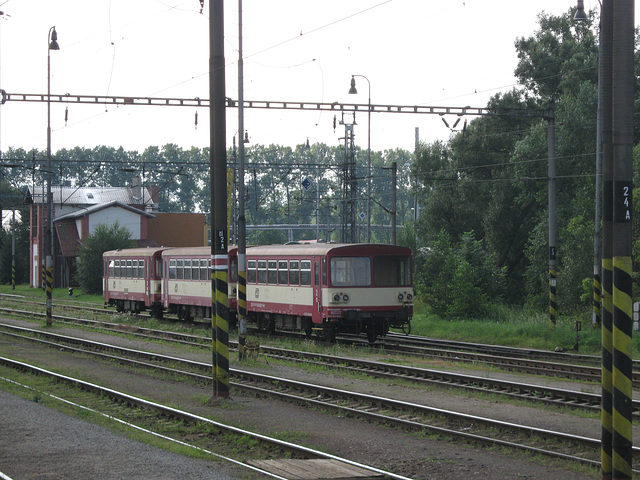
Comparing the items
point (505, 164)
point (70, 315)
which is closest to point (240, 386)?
point (70, 315)

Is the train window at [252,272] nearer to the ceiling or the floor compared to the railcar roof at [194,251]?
nearer to the floor

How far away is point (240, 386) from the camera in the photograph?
16.9 meters

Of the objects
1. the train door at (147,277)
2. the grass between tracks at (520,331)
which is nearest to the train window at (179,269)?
the train door at (147,277)

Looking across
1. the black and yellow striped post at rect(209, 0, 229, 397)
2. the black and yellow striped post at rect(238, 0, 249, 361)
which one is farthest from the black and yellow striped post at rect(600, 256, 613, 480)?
the black and yellow striped post at rect(238, 0, 249, 361)

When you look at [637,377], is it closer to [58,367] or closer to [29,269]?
[58,367]

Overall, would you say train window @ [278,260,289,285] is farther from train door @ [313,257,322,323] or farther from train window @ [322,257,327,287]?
train window @ [322,257,327,287]

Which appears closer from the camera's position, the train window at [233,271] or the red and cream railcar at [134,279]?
the train window at [233,271]

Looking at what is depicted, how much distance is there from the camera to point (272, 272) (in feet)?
89.9

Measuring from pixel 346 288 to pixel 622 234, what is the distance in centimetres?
1711

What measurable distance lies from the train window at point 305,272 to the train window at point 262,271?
8.54 ft

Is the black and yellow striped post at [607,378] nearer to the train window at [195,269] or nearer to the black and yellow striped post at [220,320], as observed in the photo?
the black and yellow striped post at [220,320]

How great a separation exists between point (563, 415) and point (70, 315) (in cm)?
3208

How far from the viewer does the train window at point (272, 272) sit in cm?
2716

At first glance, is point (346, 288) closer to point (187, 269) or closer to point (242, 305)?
point (242, 305)
